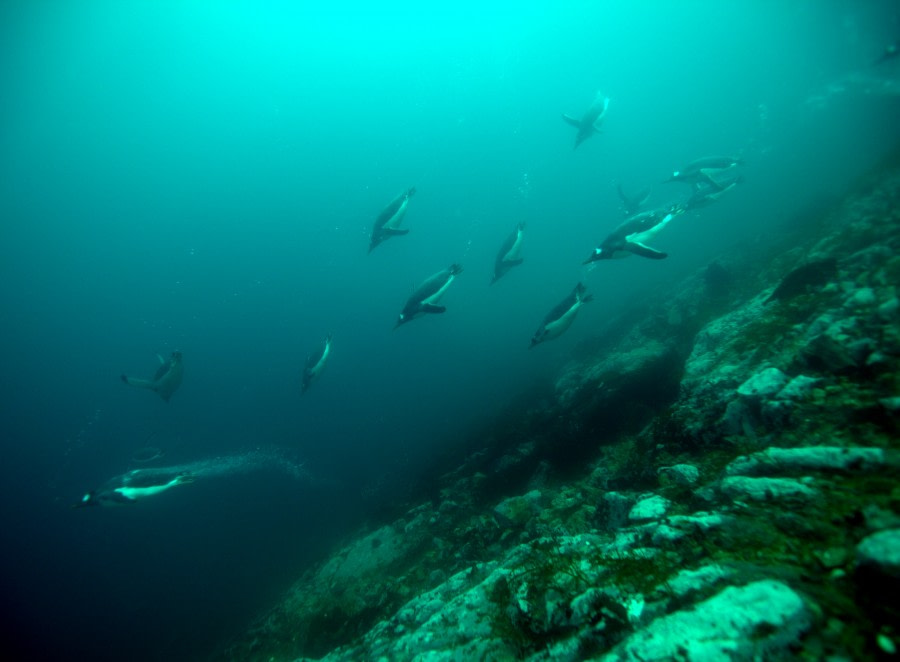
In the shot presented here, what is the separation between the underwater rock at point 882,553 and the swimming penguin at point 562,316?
633cm

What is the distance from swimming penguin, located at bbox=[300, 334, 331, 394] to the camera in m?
11.2

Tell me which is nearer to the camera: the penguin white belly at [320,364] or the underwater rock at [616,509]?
the underwater rock at [616,509]

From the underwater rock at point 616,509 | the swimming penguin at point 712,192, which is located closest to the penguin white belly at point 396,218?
the swimming penguin at point 712,192

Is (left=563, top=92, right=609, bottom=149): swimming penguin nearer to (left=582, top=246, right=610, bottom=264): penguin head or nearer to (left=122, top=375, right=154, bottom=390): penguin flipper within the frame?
(left=582, top=246, right=610, bottom=264): penguin head

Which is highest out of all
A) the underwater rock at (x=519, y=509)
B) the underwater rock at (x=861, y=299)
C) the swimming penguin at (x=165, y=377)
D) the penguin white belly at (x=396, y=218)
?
the penguin white belly at (x=396, y=218)

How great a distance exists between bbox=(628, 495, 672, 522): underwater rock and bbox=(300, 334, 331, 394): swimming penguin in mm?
9656

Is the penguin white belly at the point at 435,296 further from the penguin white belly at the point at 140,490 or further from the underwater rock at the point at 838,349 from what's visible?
the penguin white belly at the point at 140,490

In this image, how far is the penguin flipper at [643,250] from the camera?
26.0 ft

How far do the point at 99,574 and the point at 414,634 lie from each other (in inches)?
1149

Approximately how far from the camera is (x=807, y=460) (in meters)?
2.88

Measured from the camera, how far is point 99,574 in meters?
21.4

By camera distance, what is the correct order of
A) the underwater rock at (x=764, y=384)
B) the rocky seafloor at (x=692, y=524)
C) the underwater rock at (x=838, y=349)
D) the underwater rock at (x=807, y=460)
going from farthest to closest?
the underwater rock at (x=764, y=384)
the underwater rock at (x=838, y=349)
the underwater rock at (x=807, y=460)
the rocky seafloor at (x=692, y=524)

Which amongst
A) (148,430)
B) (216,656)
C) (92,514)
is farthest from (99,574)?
(148,430)

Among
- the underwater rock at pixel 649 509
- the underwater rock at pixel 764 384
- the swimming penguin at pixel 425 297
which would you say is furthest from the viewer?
the swimming penguin at pixel 425 297
